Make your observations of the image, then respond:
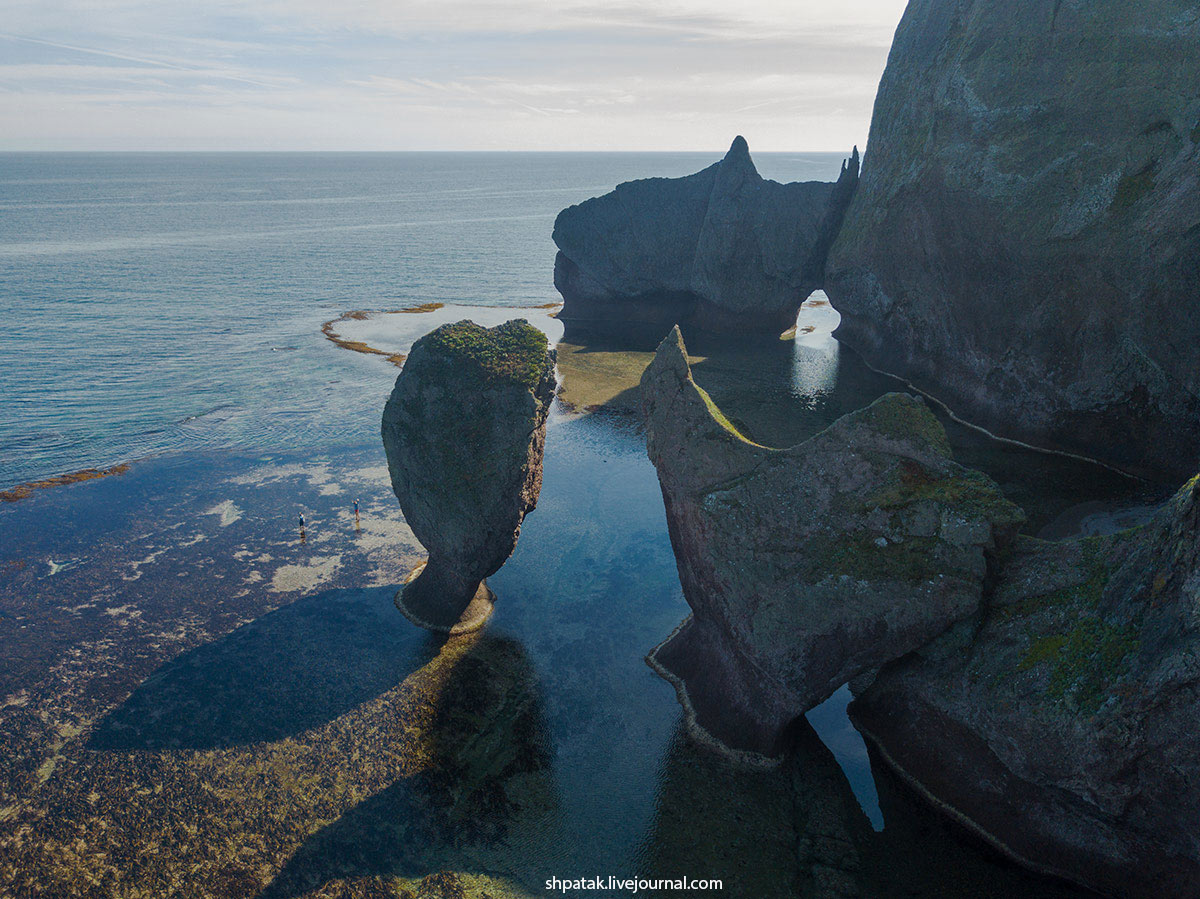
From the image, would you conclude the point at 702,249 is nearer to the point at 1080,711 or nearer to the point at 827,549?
the point at 827,549

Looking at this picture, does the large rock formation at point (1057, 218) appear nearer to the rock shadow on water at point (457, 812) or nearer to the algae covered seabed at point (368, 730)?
the algae covered seabed at point (368, 730)

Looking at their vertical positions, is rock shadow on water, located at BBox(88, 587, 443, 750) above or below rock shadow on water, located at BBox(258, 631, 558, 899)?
below

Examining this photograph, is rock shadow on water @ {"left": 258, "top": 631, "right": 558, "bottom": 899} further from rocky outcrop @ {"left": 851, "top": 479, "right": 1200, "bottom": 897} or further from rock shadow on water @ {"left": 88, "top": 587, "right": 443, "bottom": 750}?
rocky outcrop @ {"left": 851, "top": 479, "right": 1200, "bottom": 897}

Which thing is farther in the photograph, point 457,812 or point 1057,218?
point 1057,218

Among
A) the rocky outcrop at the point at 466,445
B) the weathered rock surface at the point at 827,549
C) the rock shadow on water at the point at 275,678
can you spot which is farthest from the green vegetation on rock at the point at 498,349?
the rock shadow on water at the point at 275,678

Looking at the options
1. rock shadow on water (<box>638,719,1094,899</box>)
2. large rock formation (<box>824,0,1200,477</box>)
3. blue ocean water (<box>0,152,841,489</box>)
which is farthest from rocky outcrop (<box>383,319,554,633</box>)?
large rock formation (<box>824,0,1200,477</box>)

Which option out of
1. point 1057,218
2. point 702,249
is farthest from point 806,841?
point 702,249

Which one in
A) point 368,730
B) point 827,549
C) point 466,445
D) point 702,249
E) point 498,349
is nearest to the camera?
point 827,549
